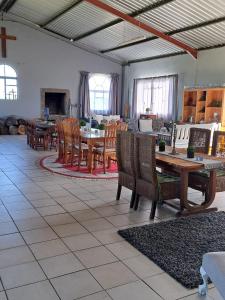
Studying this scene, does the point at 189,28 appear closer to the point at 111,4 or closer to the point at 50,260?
the point at 111,4

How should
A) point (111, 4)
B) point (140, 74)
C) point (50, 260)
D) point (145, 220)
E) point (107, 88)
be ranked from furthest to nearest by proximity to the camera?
point (107, 88) → point (140, 74) → point (111, 4) → point (145, 220) → point (50, 260)

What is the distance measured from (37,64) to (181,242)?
1013 centimetres

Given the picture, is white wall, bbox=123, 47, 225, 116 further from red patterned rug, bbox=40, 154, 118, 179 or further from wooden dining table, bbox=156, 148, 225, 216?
wooden dining table, bbox=156, 148, 225, 216

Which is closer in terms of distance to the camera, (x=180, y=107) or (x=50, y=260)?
(x=50, y=260)

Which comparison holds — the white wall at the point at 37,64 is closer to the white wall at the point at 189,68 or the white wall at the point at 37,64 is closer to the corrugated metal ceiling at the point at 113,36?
the corrugated metal ceiling at the point at 113,36

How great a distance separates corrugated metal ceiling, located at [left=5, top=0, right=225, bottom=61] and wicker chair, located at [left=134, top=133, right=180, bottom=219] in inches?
172

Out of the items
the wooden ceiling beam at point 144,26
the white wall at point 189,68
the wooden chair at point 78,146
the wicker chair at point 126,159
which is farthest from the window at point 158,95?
the wicker chair at point 126,159

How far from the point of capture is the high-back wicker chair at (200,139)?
4.58 metres

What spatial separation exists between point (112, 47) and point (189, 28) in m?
3.95

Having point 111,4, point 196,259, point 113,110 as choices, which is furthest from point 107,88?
point 196,259

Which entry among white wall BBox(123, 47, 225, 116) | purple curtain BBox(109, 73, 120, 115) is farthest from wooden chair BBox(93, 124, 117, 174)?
purple curtain BBox(109, 73, 120, 115)

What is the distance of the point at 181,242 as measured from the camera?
3.05 meters

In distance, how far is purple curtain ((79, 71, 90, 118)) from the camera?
12406mm

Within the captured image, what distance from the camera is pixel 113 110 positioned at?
13.1 meters
